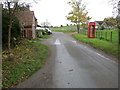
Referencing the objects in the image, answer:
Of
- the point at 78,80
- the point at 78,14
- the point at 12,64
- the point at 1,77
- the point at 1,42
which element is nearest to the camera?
the point at 78,80

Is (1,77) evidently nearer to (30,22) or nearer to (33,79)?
(33,79)

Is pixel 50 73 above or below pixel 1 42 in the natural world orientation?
below

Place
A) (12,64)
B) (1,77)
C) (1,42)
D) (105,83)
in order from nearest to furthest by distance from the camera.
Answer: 1. (105,83)
2. (1,77)
3. (12,64)
4. (1,42)

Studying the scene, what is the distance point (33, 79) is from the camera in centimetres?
628

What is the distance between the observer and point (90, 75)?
6512 mm

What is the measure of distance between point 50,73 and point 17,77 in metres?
1.57

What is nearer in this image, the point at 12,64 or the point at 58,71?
the point at 58,71

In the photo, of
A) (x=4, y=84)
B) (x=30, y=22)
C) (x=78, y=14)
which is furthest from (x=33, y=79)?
(x=78, y=14)

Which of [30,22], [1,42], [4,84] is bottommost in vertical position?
[4,84]

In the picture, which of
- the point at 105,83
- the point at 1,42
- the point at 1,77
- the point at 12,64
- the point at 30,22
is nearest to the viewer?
the point at 105,83

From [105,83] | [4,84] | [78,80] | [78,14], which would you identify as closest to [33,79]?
[4,84]

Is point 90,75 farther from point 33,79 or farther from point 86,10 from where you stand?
point 86,10

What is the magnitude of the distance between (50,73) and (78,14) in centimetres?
3650

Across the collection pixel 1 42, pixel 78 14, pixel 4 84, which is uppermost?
pixel 78 14
